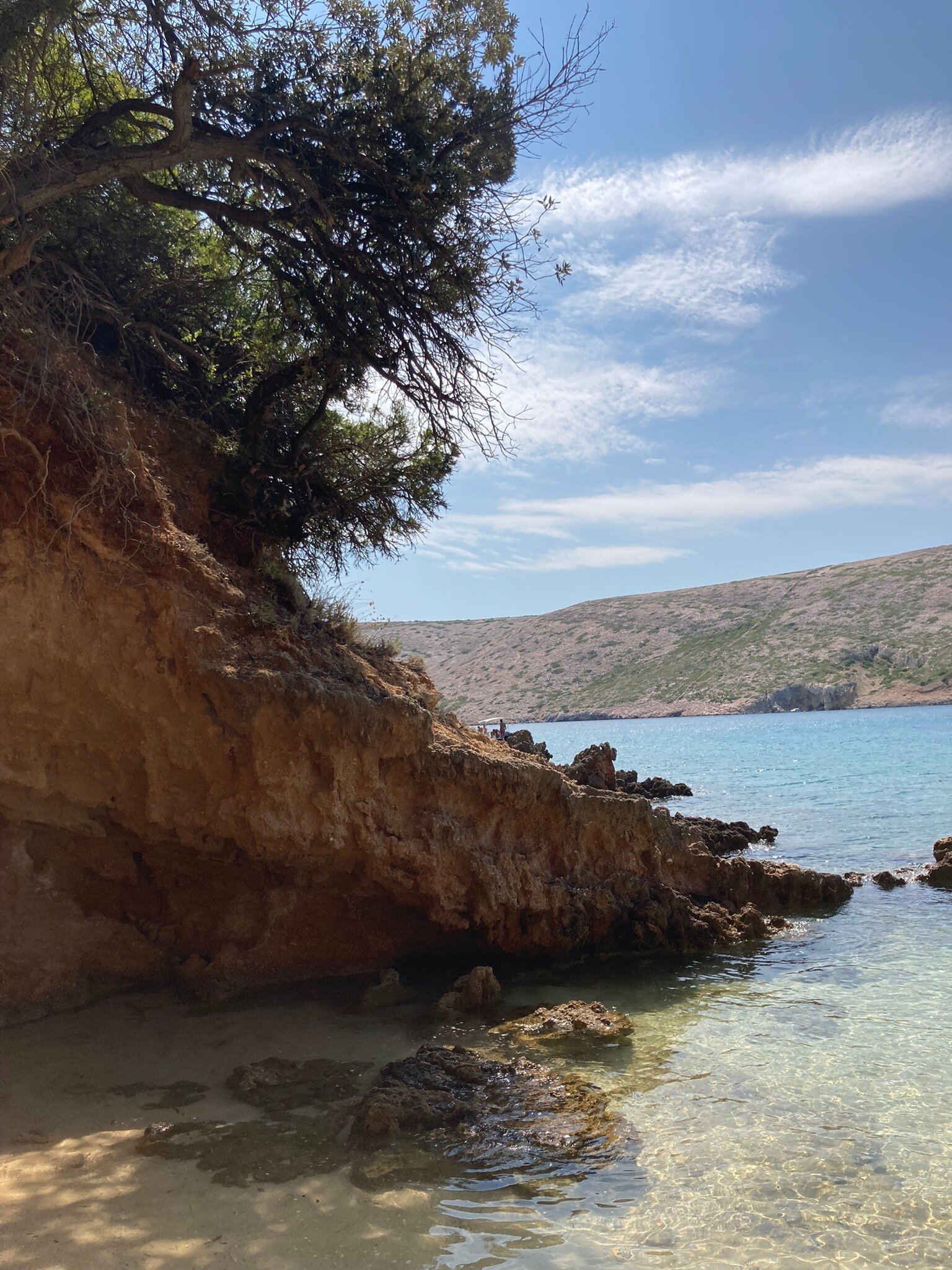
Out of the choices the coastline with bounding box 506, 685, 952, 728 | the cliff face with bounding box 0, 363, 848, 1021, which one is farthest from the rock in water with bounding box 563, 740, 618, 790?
the coastline with bounding box 506, 685, 952, 728

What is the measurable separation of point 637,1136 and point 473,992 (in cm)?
256

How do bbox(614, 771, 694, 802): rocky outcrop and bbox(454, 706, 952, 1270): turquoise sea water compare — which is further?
bbox(614, 771, 694, 802): rocky outcrop

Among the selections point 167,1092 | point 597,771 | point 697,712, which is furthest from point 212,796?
point 697,712

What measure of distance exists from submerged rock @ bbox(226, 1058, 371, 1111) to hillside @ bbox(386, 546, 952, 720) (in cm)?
5504

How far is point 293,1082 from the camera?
600 cm

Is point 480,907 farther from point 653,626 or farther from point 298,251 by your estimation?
point 653,626

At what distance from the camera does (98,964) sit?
750 centimetres

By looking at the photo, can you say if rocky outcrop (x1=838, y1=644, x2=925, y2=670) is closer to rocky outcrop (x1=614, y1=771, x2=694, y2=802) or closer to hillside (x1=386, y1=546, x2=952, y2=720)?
hillside (x1=386, y1=546, x2=952, y2=720)

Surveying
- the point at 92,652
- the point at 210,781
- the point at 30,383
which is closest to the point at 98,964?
the point at 210,781

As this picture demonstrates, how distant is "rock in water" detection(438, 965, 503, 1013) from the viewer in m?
7.55

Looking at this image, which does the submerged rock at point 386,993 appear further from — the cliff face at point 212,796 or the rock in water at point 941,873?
the rock in water at point 941,873

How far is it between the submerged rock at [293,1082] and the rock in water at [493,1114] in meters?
0.26

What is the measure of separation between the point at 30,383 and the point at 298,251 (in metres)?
3.02

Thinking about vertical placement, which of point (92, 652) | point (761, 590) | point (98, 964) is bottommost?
point (98, 964)
